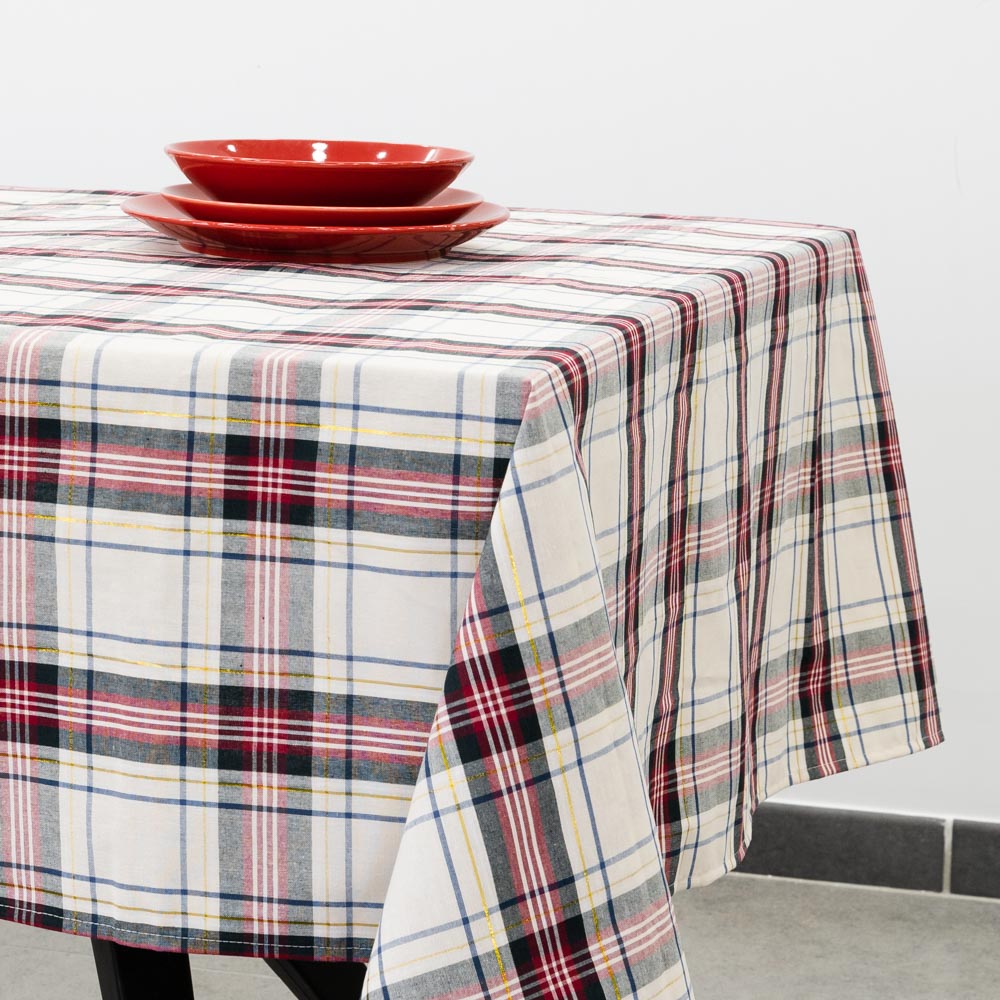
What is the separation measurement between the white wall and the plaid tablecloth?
3.17 ft

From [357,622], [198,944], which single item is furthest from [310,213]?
[198,944]

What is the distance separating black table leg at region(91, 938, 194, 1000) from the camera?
861 mm

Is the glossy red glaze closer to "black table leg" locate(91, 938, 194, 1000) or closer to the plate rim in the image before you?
the plate rim

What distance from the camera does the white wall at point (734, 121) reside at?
1.63m

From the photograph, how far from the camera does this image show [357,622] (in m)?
0.61

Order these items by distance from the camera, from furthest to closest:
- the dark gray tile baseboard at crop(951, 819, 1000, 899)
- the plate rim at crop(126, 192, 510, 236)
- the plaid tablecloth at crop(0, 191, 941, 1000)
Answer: the dark gray tile baseboard at crop(951, 819, 1000, 899), the plate rim at crop(126, 192, 510, 236), the plaid tablecloth at crop(0, 191, 941, 1000)

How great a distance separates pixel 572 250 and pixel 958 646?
1021 mm

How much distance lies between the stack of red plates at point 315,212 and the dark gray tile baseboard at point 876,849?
1155 mm

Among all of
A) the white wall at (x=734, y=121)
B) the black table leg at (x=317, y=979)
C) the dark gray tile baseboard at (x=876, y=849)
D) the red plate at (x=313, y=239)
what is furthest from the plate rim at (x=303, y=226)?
the dark gray tile baseboard at (x=876, y=849)

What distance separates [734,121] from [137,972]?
120 cm

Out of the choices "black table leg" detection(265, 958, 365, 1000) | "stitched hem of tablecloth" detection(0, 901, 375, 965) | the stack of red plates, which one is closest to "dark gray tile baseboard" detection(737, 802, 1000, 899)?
"black table leg" detection(265, 958, 365, 1000)

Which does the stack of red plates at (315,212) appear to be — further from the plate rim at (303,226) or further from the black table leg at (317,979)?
the black table leg at (317,979)

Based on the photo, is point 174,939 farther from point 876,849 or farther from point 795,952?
point 876,849

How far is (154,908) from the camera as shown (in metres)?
0.64
